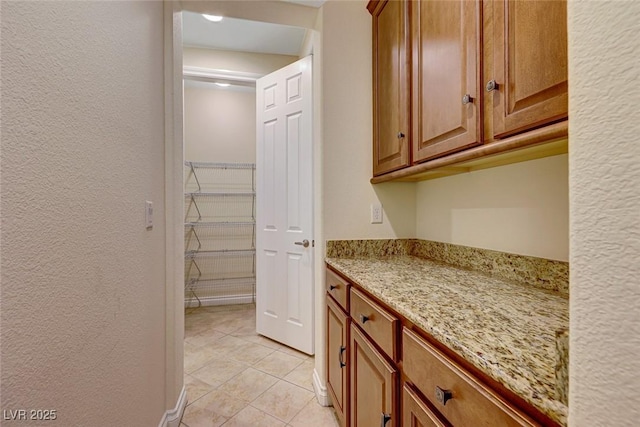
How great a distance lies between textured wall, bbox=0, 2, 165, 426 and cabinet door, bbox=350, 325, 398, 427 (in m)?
0.87

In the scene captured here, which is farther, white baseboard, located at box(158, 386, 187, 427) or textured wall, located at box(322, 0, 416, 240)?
textured wall, located at box(322, 0, 416, 240)

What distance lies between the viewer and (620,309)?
0.30 meters

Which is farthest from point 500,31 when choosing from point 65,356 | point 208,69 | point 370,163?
point 208,69

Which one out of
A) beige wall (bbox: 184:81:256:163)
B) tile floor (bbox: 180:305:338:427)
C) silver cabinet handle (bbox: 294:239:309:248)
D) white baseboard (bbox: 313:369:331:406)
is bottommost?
tile floor (bbox: 180:305:338:427)

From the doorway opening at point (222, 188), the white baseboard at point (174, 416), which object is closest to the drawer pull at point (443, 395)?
the white baseboard at point (174, 416)

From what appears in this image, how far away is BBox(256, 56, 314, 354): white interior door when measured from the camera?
95.1 inches

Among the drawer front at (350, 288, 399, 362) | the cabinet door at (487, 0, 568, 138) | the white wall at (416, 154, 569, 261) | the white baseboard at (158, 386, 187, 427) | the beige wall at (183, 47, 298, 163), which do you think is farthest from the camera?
the beige wall at (183, 47, 298, 163)

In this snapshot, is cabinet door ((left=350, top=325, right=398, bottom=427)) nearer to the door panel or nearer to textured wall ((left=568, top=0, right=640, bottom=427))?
textured wall ((left=568, top=0, right=640, bottom=427))

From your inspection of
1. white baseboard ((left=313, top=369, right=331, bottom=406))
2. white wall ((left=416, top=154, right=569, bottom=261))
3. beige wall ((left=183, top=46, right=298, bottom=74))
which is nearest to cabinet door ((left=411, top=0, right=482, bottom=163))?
white wall ((left=416, top=154, right=569, bottom=261))

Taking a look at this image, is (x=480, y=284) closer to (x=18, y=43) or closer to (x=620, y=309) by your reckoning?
(x=620, y=309)

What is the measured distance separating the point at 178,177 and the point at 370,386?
1.43 metres

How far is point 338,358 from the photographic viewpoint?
1.52 meters

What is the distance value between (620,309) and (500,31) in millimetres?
898

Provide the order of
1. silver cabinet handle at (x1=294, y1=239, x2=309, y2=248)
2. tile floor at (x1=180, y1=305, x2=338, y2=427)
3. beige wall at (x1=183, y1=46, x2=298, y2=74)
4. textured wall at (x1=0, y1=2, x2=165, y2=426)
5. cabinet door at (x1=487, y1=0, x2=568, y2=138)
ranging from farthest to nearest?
beige wall at (x1=183, y1=46, x2=298, y2=74)
silver cabinet handle at (x1=294, y1=239, x2=309, y2=248)
tile floor at (x1=180, y1=305, x2=338, y2=427)
cabinet door at (x1=487, y1=0, x2=568, y2=138)
textured wall at (x1=0, y1=2, x2=165, y2=426)
